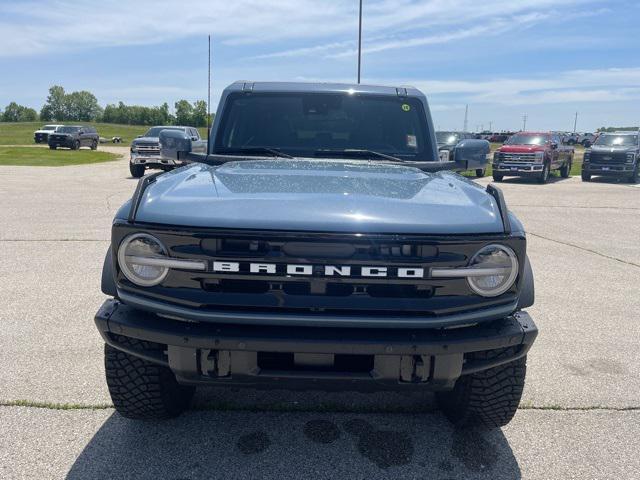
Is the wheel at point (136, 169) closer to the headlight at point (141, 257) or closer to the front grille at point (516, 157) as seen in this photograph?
the front grille at point (516, 157)

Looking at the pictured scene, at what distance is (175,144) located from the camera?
3924 millimetres

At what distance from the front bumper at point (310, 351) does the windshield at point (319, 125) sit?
1899 millimetres

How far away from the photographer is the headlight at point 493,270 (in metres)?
2.42

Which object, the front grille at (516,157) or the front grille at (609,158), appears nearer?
the front grille at (516,157)

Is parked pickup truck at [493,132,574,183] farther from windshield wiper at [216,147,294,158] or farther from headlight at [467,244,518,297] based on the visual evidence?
headlight at [467,244,518,297]

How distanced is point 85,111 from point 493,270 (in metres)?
164

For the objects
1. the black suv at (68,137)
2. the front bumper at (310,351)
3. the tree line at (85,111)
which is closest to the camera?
the front bumper at (310,351)

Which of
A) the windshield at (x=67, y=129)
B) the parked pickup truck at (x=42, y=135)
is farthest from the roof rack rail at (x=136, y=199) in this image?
the parked pickup truck at (x=42, y=135)

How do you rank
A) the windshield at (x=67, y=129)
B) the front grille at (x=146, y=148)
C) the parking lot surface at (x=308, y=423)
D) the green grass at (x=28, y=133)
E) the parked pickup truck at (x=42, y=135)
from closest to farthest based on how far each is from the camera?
the parking lot surface at (x=308, y=423) → the front grille at (x=146, y=148) → the windshield at (x=67, y=129) → the parked pickup truck at (x=42, y=135) → the green grass at (x=28, y=133)

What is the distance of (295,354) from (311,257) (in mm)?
413

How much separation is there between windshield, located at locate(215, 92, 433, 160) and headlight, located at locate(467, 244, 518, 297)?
5.66 ft

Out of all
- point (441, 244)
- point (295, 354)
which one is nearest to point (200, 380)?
point (295, 354)

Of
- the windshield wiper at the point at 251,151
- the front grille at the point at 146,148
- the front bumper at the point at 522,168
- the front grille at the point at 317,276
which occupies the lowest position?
the front bumper at the point at 522,168

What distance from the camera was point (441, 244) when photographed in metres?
2.35
